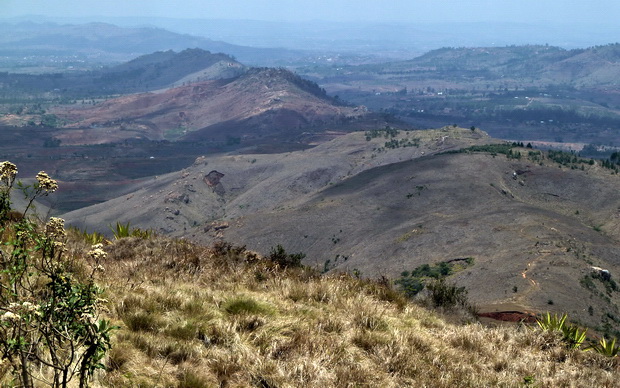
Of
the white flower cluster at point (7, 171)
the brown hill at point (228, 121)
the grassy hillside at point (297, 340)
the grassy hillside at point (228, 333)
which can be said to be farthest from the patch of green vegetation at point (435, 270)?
the brown hill at point (228, 121)

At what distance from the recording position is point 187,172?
105 meters

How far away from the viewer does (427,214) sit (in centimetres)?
5775

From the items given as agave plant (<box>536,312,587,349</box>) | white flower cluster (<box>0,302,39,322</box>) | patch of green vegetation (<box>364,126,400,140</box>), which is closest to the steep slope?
patch of green vegetation (<box>364,126,400,140</box>)

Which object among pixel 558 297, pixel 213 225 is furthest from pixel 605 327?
pixel 213 225

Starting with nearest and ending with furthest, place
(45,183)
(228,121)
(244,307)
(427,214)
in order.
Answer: (45,183)
(244,307)
(427,214)
(228,121)

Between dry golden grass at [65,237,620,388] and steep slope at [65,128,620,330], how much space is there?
1753 cm

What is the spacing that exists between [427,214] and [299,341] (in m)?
53.1

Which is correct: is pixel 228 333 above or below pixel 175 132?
above

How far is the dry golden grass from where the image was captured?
5301 mm

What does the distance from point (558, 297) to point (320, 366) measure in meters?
27.3

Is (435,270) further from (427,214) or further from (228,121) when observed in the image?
(228,121)

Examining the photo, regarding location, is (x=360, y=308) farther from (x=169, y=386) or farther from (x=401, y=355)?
(x=169, y=386)

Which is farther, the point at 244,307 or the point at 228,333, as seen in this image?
the point at 244,307

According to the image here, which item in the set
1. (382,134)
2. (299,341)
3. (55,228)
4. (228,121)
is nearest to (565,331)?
(299,341)
